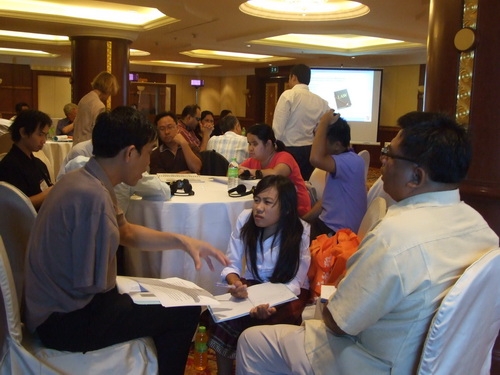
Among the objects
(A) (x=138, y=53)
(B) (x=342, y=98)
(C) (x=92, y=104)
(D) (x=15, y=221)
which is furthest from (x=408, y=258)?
(A) (x=138, y=53)

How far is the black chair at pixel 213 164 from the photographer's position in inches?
171

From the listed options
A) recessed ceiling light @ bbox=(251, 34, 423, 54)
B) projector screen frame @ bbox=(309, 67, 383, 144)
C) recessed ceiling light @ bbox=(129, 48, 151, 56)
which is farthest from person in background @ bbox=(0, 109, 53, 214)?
recessed ceiling light @ bbox=(129, 48, 151, 56)

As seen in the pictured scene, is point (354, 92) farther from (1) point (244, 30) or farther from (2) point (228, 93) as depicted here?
(2) point (228, 93)

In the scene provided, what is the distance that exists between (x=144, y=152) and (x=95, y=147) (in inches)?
6.8

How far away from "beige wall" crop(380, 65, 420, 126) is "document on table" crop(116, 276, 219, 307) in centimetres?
989

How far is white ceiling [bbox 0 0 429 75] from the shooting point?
20.5 ft

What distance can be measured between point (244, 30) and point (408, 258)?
24.2 feet

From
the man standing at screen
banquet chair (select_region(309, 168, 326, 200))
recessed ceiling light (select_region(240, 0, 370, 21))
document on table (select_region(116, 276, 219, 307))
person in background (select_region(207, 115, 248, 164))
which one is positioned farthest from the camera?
recessed ceiling light (select_region(240, 0, 370, 21))

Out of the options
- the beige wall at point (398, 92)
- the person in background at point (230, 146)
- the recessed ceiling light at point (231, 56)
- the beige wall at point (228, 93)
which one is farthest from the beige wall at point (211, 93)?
the person in background at point (230, 146)

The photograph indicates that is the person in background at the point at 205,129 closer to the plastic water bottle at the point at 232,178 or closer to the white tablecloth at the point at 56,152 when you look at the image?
the white tablecloth at the point at 56,152

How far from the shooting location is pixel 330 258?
2.38m

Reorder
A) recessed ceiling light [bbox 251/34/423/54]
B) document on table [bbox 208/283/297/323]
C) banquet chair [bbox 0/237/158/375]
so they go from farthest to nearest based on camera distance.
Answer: recessed ceiling light [bbox 251/34/423/54], document on table [bbox 208/283/297/323], banquet chair [bbox 0/237/158/375]

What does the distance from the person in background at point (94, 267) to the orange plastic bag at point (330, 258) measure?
75 cm

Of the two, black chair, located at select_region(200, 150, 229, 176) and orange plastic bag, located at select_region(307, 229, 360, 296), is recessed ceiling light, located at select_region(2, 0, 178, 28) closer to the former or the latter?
black chair, located at select_region(200, 150, 229, 176)
